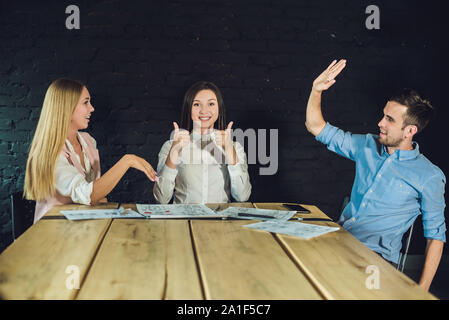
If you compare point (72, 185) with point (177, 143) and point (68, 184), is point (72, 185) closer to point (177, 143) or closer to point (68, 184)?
point (68, 184)

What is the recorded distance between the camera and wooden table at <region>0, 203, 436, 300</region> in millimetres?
1039

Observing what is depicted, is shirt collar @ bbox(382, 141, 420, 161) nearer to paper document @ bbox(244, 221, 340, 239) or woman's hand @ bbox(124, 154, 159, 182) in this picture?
paper document @ bbox(244, 221, 340, 239)

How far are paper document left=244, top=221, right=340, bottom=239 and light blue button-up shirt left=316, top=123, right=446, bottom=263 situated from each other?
0.60 meters

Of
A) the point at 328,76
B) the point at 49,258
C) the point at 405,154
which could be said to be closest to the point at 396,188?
the point at 405,154

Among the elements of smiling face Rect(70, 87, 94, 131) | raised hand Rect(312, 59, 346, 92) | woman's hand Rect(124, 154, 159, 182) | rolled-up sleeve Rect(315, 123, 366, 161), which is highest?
raised hand Rect(312, 59, 346, 92)

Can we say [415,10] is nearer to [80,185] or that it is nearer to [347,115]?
[347,115]

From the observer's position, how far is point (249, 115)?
3.13m

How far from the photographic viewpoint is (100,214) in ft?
6.11

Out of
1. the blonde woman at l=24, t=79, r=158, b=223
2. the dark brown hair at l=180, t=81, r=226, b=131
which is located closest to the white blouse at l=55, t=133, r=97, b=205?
the blonde woman at l=24, t=79, r=158, b=223

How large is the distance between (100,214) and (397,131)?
1511mm

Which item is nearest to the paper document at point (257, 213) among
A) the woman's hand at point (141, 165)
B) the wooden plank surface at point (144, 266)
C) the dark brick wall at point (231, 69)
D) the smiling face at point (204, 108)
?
the wooden plank surface at point (144, 266)

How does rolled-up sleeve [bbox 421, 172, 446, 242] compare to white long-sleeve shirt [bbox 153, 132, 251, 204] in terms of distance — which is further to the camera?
white long-sleeve shirt [bbox 153, 132, 251, 204]

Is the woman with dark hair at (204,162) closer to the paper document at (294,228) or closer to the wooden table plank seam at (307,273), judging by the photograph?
the paper document at (294,228)
